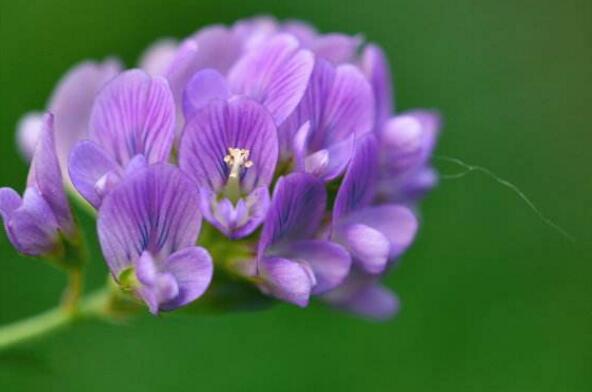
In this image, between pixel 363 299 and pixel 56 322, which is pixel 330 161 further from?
pixel 56 322

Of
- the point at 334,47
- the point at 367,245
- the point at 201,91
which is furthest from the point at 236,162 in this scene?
the point at 334,47

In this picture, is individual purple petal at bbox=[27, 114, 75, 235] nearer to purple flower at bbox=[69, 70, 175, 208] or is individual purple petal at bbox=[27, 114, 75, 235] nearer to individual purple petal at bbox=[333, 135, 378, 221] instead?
purple flower at bbox=[69, 70, 175, 208]

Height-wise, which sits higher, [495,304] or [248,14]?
[248,14]

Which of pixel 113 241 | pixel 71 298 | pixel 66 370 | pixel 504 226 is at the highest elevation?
pixel 113 241

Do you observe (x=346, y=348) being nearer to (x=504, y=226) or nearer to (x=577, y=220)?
(x=504, y=226)

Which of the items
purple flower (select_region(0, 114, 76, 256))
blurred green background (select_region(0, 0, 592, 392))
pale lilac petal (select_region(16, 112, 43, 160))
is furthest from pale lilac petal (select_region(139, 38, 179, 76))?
blurred green background (select_region(0, 0, 592, 392))

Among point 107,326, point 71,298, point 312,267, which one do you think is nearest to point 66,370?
point 107,326

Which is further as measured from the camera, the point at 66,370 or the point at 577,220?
the point at 66,370
